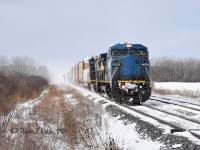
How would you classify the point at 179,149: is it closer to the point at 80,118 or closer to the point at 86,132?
the point at 86,132

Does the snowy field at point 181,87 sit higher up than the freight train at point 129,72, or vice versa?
the freight train at point 129,72

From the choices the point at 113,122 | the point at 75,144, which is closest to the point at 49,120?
the point at 113,122

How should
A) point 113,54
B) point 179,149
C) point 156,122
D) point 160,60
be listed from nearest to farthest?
point 179,149 < point 156,122 < point 113,54 < point 160,60

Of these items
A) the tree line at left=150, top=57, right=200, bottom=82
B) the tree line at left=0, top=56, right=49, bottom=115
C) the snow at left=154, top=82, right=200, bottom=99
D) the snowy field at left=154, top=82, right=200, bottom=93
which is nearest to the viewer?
the tree line at left=0, top=56, right=49, bottom=115

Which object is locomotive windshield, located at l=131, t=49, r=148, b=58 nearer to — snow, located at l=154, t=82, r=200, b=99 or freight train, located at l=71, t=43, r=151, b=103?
freight train, located at l=71, t=43, r=151, b=103

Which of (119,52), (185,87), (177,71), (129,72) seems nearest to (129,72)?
(129,72)

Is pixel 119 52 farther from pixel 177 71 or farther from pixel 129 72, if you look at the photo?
pixel 177 71

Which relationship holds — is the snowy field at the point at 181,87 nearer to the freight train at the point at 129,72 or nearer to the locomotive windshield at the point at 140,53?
the locomotive windshield at the point at 140,53

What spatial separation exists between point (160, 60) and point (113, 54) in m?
115

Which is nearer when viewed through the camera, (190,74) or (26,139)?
(26,139)

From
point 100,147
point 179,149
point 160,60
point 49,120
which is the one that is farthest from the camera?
point 160,60

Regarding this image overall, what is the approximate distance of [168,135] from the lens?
25.4 ft

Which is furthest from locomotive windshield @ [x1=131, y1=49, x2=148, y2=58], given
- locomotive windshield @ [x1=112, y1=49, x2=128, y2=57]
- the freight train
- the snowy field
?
the snowy field

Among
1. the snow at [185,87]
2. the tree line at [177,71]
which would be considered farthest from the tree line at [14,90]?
the tree line at [177,71]
